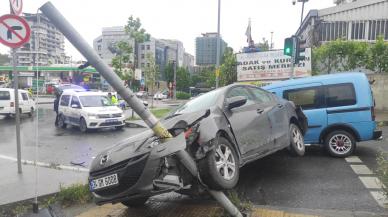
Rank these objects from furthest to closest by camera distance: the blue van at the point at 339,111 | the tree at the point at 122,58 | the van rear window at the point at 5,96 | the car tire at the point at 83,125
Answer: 1. the tree at the point at 122,58
2. the van rear window at the point at 5,96
3. the car tire at the point at 83,125
4. the blue van at the point at 339,111

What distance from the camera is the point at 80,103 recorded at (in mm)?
17281

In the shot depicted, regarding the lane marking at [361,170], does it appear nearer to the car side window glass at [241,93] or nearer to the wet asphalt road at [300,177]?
the wet asphalt road at [300,177]

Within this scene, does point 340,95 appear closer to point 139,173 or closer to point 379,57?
point 139,173

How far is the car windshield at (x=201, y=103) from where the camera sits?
608cm

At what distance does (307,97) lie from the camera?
9.10m

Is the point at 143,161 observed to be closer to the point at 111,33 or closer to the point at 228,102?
the point at 228,102

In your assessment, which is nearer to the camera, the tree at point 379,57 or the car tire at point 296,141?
the car tire at point 296,141

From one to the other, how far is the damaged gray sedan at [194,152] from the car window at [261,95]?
0.32 meters

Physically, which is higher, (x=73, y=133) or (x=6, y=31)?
(x=6, y=31)

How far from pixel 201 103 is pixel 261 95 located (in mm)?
1462

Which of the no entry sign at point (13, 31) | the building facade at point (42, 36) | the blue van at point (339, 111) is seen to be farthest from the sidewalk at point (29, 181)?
the blue van at point (339, 111)

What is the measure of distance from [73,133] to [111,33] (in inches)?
3402

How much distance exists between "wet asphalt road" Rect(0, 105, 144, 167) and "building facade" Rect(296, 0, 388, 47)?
99.1ft

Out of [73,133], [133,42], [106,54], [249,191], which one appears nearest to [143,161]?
[249,191]
